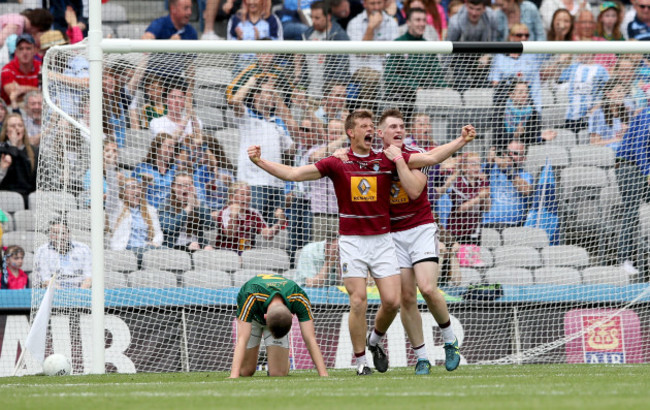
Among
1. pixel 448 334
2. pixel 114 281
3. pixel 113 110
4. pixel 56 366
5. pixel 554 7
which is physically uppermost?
pixel 554 7

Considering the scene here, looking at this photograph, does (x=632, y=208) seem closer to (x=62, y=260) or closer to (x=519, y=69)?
(x=519, y=69)

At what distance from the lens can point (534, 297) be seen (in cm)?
1072

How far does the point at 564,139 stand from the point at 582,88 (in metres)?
0.81

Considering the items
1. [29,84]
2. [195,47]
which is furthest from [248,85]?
[29,84]

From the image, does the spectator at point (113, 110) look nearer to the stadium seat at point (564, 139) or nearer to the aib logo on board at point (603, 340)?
the stadium seat at point (564, 139)

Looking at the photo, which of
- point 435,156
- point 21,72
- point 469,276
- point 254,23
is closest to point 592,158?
point 469,276

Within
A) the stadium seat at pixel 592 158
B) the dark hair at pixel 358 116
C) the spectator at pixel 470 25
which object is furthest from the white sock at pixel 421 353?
the spectator at pixel 470 25

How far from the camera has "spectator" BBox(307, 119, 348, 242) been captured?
11.0 m

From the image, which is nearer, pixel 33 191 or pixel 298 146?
pixel 298 146

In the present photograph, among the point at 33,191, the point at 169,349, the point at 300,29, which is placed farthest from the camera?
the point at 300,29

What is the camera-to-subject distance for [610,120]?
38.4 feet

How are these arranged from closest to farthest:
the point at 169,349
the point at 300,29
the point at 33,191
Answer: the point at 169,349 < the point at 33,191 < the point at 300,29

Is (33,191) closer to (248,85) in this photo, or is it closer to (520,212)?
(248,85)

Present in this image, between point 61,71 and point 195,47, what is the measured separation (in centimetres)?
197
